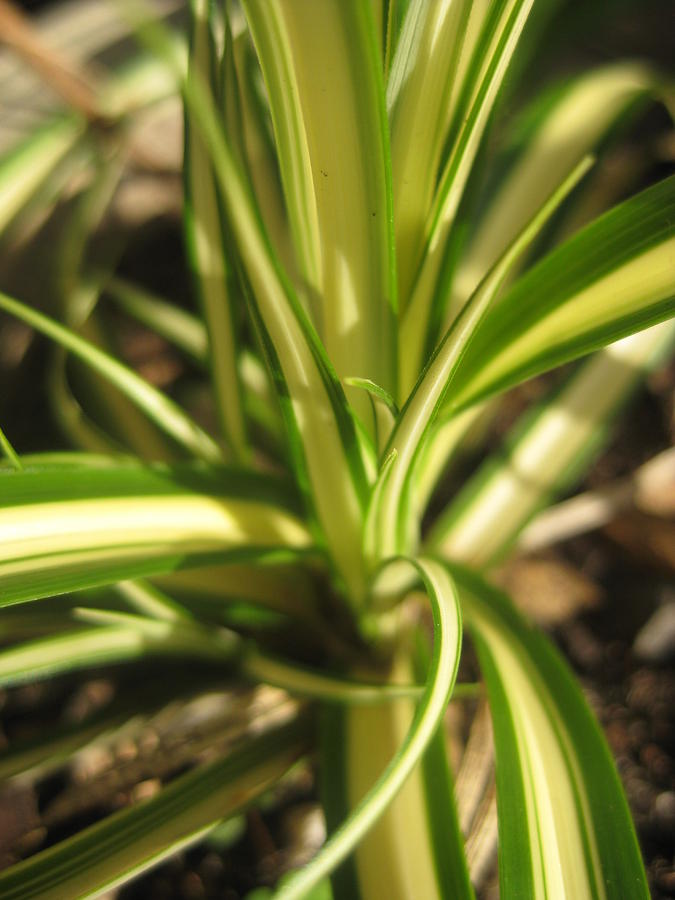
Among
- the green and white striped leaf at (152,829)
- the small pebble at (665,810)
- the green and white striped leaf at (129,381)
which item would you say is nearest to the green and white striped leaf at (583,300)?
the green and white striped leaf at (129,381)

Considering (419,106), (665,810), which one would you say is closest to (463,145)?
(419,106)

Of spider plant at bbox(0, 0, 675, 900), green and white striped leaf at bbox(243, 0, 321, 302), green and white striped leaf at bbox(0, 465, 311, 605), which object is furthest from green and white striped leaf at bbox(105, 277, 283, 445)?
green and white striped leaf at bbox(243, 0, 321, 302)

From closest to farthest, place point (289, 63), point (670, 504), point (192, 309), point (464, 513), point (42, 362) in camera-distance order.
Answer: point (289, 63), point (464, 513), point (670, 504), point (42, 362), point (192, 309)

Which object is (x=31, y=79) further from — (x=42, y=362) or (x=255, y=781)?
(x=255, y=781)

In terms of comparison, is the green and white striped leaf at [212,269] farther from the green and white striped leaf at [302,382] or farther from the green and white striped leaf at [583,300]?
the green and white striped leaf at [583,300]

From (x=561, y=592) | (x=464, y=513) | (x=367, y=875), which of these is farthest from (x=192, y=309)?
(x=367, y=875)

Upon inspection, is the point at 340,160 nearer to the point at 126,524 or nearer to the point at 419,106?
the point at 419,106

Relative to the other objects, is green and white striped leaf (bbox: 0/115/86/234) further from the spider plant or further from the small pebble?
the small pebble
